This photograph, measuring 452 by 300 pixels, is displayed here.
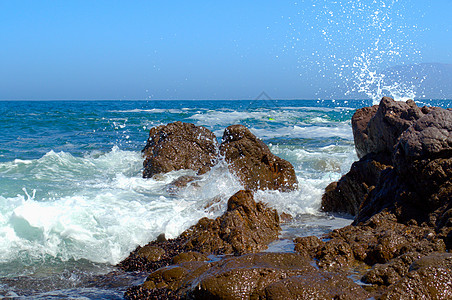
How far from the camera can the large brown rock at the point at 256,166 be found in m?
7.83

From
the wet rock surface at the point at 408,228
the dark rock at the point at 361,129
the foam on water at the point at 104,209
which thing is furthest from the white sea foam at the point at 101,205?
the wet rock surface at the point at 408,228

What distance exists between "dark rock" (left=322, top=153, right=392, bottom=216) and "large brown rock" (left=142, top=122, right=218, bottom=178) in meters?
3.31

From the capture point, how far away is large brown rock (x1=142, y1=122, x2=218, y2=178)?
32.7 feet

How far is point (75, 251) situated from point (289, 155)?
10.3 m

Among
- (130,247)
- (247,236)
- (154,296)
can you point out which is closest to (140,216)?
(130,247)

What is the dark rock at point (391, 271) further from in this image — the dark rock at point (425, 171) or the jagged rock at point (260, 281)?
the dark rock at point (425, 171)

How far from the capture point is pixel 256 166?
797cm

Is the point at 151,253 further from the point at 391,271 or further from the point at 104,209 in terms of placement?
the point at 391,271

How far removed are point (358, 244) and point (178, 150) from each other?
679 cm

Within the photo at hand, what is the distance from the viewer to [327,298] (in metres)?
2.90

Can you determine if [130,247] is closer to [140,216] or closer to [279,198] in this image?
[140,216]

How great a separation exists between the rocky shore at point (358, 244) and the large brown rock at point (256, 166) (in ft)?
3.46

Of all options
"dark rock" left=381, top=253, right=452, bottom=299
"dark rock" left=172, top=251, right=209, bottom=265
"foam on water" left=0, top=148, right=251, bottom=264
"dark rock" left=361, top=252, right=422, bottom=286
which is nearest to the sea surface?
"foam on water" left=0, top=148, right=251, bottom=264

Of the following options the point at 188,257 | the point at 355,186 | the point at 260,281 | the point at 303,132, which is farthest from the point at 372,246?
the point at 303,132
